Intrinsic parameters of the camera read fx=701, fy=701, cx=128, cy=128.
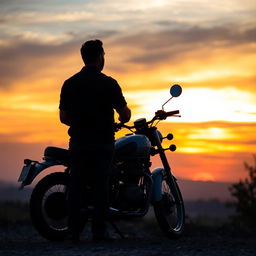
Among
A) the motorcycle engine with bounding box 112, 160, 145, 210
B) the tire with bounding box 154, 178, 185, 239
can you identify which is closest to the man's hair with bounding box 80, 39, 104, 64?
the motorcycle engine with bounding box 112, 160, 145, 210

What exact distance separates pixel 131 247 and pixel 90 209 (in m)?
0.90

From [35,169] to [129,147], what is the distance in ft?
4.63

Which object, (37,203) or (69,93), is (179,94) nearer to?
(69,93)

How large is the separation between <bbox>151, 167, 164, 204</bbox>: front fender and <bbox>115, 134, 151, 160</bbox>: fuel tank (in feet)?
2.00

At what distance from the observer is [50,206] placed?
9203mm

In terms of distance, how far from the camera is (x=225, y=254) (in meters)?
8.16

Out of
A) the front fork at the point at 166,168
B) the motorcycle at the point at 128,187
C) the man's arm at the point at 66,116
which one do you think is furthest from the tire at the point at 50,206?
the front fork at the point at 166,168

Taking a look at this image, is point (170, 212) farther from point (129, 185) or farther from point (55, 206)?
point (55, 206)

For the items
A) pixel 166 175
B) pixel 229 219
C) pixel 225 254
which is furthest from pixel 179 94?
pixel 229 219

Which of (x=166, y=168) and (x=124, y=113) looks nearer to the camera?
(x=124, y=113)

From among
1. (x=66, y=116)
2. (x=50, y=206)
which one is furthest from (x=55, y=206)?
(x=66, y=116)

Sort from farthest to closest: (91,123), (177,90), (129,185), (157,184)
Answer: (157,184), (177,90), (129,185), (91,123)

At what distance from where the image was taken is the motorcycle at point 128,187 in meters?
9.19

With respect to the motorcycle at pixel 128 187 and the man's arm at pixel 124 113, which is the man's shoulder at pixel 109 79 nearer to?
the man's arm at pixel 124 113
